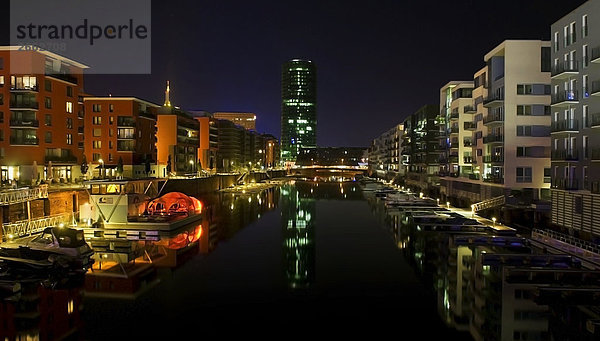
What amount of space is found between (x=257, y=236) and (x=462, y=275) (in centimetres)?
1987

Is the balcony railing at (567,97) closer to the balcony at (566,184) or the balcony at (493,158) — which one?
the balcony at (566,184)

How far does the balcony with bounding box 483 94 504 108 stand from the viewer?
1861 inches

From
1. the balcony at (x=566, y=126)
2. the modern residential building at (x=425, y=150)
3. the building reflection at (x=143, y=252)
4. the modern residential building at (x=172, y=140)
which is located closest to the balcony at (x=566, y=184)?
the balcony at (x=566, y=126)

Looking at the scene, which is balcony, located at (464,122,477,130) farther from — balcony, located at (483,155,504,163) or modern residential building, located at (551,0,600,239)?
modern residential building, located at (551,0,600,239)

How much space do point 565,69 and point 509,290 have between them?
17.7m

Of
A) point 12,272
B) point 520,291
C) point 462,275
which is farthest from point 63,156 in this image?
point 520,291

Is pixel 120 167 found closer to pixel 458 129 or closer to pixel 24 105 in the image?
pixel 24 105

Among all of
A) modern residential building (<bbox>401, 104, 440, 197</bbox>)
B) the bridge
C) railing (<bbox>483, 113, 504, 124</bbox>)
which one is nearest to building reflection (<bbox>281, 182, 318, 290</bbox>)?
railing (<bbox>483, 113, 504, 124</bbox>)

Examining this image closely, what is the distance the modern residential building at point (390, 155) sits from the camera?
127500 mm

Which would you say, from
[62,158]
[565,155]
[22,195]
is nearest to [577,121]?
[565,155]

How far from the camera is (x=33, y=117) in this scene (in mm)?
51031

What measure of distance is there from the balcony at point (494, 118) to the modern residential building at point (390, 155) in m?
67.6

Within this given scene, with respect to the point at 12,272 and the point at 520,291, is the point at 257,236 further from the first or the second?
the point at 520,291

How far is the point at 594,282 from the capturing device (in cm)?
2300
